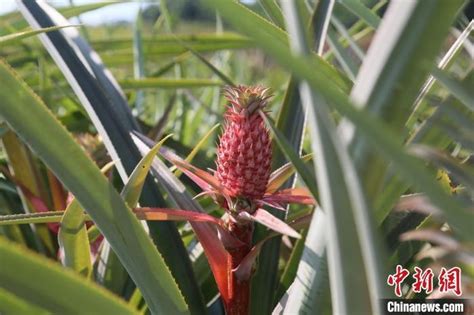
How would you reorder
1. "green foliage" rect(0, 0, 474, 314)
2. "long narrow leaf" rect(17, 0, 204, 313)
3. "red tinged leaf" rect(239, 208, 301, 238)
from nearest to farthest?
"green foliage" rect(0, 0, 474, 314) → "red tinged leaf" rect(239, 208, 301, 238) → "long narrow leaf" rect(17, 0, 204, 313)

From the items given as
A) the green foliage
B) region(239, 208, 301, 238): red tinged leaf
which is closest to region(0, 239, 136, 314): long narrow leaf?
the green foliage

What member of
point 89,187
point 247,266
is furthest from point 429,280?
point 89,187

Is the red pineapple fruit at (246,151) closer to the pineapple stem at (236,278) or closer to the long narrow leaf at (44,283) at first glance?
A: the pineapple stem at (236,278)

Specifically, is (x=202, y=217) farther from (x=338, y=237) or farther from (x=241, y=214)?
(x=338, y=237)

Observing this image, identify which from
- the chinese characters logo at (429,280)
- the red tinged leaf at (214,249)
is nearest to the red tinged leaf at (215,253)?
the red tinged leaf at (214,249)

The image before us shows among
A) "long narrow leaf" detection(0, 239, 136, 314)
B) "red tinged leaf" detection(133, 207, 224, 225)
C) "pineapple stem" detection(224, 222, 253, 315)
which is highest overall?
"red tinged leaf" detection(133, 207, 224, 225)

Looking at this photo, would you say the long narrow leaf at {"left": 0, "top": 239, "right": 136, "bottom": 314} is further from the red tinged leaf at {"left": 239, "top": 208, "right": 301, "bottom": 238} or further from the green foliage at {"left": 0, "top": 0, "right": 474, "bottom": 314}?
the red tinged leaf at {"left": 239, "top": 208, "right": 301, "bottom": 238}
